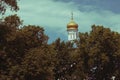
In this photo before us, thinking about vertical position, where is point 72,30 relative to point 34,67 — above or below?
above

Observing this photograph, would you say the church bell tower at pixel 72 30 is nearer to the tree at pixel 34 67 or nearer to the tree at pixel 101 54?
the tree at pixel 101 54

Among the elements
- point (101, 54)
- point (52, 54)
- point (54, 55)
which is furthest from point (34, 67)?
point (101, 54)

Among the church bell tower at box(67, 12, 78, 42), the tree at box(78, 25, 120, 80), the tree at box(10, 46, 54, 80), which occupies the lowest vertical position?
the tree at box(10, 46, 54, 80)

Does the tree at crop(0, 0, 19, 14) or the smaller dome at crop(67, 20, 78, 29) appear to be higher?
the smaller dome at crop(67, 20, 78, 29)

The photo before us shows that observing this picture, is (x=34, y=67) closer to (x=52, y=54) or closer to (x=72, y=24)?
(x=52, y=54)

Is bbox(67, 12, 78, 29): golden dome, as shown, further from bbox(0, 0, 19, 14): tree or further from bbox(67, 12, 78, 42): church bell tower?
bbox(0, 0, 19, 14): tree

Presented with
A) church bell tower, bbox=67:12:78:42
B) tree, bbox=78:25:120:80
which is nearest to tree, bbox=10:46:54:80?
tree, bbox=78:25:120:80

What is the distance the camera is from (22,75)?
130ft

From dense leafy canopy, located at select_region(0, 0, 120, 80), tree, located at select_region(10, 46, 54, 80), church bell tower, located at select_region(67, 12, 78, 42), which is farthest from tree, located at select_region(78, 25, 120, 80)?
church bell tower, located at select_region(67, 12, 78, 42)

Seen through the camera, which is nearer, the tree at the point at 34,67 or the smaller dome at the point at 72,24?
the tree at the point at 34,67

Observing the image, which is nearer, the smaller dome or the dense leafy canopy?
the dense leafy canopy

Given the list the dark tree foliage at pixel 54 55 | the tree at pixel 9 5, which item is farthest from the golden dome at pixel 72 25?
the tree at pixel 9 5

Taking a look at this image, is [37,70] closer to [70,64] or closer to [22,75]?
[22,75]

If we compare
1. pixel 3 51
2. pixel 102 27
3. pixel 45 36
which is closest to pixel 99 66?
pixel 102 27
